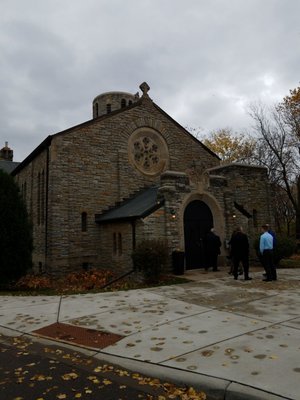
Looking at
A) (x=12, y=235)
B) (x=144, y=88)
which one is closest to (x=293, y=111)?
(x=144, y=88)

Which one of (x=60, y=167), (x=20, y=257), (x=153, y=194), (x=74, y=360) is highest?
(x=60, y=167)

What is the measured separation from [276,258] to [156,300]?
29.8 feet

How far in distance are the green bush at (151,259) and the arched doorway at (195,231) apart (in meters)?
3.07

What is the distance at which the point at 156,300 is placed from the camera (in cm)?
948

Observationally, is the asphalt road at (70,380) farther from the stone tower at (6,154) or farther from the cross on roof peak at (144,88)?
the stone tower at (6,154)

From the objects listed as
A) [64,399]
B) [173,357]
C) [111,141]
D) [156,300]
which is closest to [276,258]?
[156,300]

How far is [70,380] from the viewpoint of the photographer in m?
4.55

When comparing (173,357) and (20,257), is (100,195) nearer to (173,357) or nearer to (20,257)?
(20,257)

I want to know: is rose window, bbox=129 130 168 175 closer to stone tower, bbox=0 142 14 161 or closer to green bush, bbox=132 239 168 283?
green bush, bbox=132 239 168 283

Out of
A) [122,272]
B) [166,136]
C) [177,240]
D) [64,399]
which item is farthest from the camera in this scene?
[166,136]

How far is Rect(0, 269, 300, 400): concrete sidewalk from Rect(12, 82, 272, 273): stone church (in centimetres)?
447

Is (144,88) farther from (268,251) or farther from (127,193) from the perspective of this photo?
(268,251)

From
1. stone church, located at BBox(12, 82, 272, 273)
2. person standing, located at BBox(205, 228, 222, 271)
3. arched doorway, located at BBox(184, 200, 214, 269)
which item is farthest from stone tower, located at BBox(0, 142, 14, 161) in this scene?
person standing, located at BBox(205, 228, 222, 271)

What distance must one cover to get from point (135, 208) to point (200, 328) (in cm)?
1002
